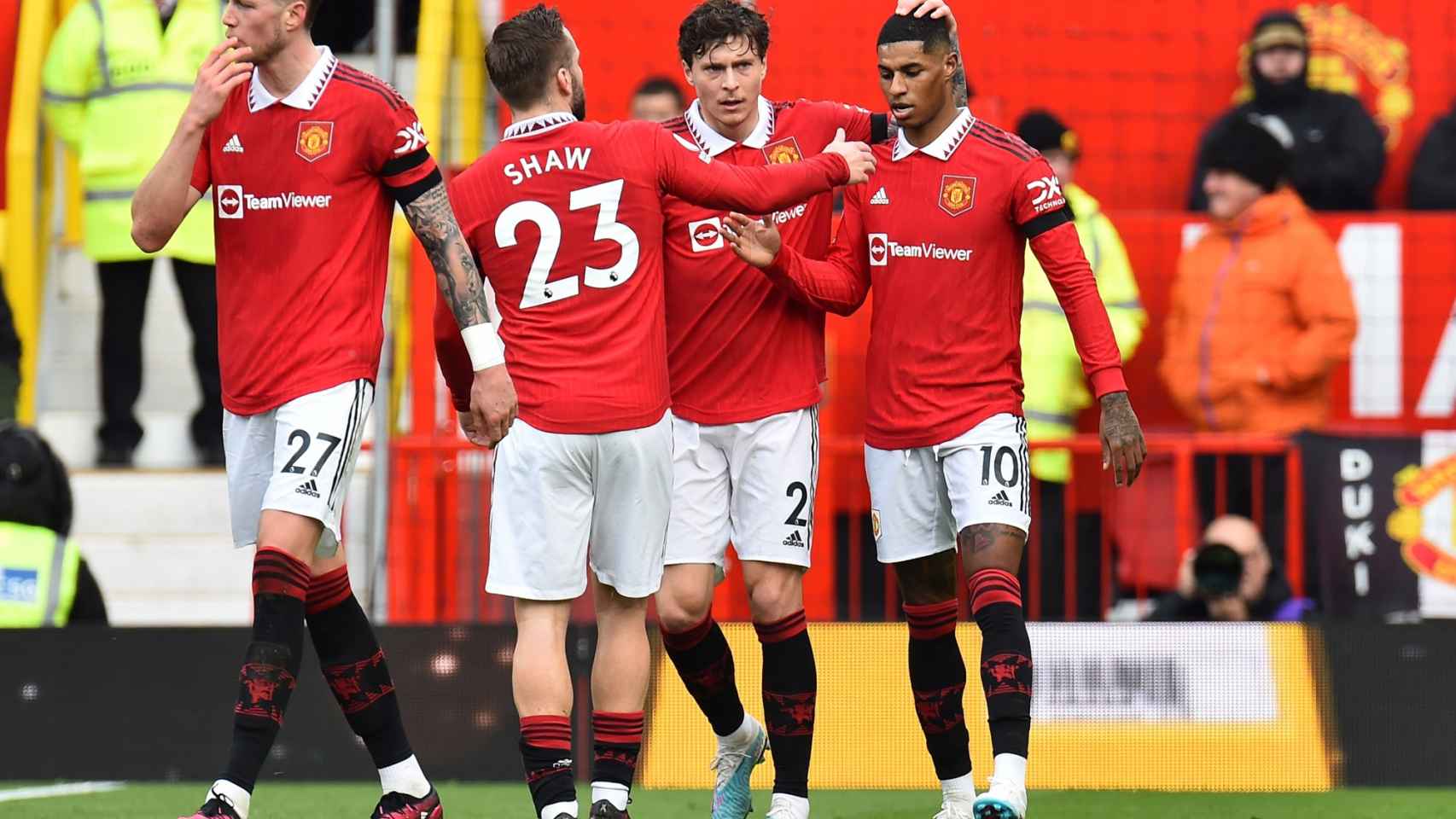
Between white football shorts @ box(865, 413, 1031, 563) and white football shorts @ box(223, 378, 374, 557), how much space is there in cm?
149

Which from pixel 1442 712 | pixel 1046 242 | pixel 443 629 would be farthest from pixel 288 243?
pixel 1442 712

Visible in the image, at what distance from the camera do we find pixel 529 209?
18.7ft

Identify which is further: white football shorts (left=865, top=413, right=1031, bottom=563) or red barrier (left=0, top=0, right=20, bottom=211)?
red barrier (left=0, top=0, right=20, bottom=211)

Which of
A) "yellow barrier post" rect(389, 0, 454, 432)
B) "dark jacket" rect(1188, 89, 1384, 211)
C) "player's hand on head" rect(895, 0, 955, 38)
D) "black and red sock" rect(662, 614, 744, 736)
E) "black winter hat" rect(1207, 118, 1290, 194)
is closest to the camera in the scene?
"player's hand on head" rect(895, 0, 955, 38)

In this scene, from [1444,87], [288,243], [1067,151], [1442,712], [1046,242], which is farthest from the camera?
[1444,87]

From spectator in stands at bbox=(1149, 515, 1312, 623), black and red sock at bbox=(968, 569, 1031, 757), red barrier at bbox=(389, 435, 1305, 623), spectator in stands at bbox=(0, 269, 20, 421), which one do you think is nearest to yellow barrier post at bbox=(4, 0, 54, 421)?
spectator in stands at bbox=(0, 269, 20, 421)

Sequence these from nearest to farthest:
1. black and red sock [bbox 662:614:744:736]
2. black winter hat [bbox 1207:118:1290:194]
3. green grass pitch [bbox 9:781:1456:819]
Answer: black and red sock [bbox 662:614:744:736] < green grass pitch [bbox 9:781:1456:819] < black winter hat [bbox 1207:118:1290:194]

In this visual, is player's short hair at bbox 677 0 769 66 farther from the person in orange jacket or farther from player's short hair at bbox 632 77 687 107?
the person in orange jacket

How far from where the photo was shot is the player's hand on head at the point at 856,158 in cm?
599

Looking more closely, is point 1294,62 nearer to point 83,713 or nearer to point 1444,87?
point 1444,87

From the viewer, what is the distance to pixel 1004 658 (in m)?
5.94

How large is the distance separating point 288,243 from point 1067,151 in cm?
459

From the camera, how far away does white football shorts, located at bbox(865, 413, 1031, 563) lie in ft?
20.1

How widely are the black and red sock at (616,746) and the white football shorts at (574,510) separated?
0.32 metres
